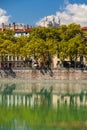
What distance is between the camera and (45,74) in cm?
8538

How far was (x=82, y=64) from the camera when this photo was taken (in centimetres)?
10012

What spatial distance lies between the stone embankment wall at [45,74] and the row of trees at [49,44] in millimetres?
4133

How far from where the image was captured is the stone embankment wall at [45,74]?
3334 inches

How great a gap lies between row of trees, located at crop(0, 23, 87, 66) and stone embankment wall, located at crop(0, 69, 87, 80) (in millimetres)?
4133

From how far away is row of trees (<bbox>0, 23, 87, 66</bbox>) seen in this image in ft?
287

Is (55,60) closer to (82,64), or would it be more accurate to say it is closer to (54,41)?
(82,64)

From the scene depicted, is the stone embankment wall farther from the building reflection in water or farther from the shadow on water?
the shadow on water

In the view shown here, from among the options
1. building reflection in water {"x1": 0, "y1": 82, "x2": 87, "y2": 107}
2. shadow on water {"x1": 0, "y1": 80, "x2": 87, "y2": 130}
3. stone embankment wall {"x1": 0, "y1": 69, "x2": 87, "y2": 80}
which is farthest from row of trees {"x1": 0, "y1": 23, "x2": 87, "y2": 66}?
shadow on water {"x1": 0, "y1": 80, "x2": 87, "y2": 130}

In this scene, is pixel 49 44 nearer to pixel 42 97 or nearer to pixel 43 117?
pixel 42 97

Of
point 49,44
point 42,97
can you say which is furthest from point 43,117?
point 49,44

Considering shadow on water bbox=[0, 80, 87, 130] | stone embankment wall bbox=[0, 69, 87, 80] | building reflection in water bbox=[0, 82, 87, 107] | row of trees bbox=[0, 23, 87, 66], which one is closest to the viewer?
shadow on water bbox=[0, 80, 87, 130]

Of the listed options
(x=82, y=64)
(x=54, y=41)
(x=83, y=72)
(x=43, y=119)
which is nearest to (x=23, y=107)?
(x=43, y=119)

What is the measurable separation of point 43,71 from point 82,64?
17.0 metres

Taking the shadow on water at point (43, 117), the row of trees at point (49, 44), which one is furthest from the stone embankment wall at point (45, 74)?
the shadow on water at point (43, 117)
